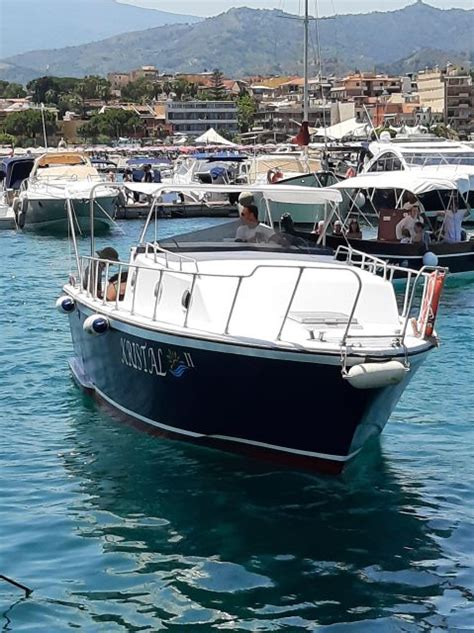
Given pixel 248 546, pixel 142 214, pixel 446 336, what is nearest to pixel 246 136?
pixel 142 214

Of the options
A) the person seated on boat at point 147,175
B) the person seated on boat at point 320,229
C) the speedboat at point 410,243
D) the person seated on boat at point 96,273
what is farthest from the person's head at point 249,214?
Result: the person seated on boat at point 147,175

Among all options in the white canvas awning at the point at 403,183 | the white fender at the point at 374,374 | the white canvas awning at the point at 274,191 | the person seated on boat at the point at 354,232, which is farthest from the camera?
the white canvas awning at the point at 403,183

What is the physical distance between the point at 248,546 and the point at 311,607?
124 centimetres

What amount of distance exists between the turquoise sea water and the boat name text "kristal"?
0.67m

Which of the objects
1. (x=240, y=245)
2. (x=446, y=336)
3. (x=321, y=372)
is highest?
(x=240, y=245)

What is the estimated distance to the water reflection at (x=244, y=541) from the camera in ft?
28.6

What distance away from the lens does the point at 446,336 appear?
1980 cm

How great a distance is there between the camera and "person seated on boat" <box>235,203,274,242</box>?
44.4 feet

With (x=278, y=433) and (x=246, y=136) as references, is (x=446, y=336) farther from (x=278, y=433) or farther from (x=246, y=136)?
(x=246, y=136)

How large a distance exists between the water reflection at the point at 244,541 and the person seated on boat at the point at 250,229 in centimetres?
269

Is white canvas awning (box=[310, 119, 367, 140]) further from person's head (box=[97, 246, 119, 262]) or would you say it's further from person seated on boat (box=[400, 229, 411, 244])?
person's head (box=[97, 246, 119, 262])

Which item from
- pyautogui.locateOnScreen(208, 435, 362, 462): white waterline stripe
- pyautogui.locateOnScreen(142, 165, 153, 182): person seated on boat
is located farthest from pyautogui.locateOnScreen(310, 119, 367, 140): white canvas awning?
pyautogui.locateOnScreen(208, 435, 362, 462): white waterline stripe

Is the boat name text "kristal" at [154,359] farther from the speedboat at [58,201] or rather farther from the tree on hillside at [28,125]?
the tree on hillside at [28,125]

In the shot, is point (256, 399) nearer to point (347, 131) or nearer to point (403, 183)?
point (403, 183)
